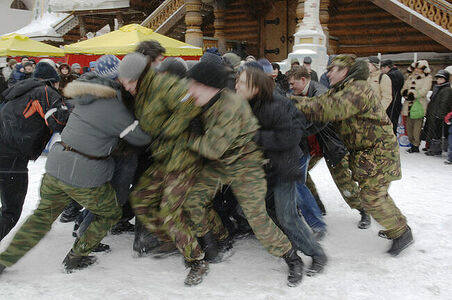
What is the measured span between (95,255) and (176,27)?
44.1ft

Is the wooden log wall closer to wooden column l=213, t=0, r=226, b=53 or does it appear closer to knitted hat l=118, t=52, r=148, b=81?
wooden column l=213, t=0, r=226, b=53

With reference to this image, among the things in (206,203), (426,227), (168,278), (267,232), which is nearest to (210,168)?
(206,203)

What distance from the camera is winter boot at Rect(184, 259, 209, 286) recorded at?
3113 mm

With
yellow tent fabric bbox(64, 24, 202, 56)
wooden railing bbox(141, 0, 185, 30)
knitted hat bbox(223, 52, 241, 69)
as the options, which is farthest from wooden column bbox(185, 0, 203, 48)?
knitted hat bbox(223, 52, 241, 69)

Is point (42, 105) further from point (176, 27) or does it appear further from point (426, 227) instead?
point (176, 27)

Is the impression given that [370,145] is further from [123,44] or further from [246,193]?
[123,44]

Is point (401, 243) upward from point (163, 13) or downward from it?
downward


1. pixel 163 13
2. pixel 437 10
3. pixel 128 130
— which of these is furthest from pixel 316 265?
pixel 163 13

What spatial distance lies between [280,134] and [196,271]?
126 centimetres

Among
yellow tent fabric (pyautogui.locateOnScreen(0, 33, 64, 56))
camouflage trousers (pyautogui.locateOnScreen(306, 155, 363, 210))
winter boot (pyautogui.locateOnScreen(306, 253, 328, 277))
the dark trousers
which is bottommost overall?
winter boot (pyautogui.locateOnScreen(306, 253, 328, 277))

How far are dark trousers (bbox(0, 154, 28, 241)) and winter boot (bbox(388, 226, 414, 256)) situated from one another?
3258mm

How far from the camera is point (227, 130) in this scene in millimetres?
2771

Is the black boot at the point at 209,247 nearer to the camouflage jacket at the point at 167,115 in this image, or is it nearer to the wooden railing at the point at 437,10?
the camouflage jacket at the point at 167,115

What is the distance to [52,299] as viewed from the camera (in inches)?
113
